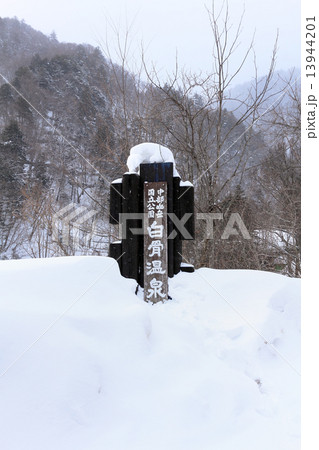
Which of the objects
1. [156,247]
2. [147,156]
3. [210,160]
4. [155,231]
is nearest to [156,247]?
[156,247]

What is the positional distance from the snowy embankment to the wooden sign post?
410 millimetres

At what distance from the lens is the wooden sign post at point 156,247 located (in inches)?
114

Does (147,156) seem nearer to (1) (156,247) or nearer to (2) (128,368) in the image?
(1) (156,247)

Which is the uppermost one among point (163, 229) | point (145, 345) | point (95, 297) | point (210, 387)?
point (163, 229)

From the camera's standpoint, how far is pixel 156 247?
9.52 feet

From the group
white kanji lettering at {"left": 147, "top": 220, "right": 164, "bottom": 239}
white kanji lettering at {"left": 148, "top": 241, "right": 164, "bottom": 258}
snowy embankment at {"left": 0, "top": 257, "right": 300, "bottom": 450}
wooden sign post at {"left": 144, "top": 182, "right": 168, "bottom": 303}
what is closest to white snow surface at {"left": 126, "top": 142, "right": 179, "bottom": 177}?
wooden sign post at {"left": 144, "top": 182, "right": 168, "bottom": 303}

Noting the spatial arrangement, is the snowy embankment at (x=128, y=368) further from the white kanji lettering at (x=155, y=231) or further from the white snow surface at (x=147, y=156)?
the white snow surface at (x=147, y=156)

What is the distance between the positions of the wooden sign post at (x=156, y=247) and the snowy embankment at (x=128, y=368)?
410 mm

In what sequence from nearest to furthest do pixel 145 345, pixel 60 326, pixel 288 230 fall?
pixel 60 326 < pixel 145 345 < pixel 288 230

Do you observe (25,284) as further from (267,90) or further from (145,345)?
(267,90)

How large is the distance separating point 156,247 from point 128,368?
1.50 metres

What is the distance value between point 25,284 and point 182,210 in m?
2.02

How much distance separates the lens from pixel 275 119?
243 inches

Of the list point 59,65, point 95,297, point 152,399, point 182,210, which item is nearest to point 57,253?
point 182,210
